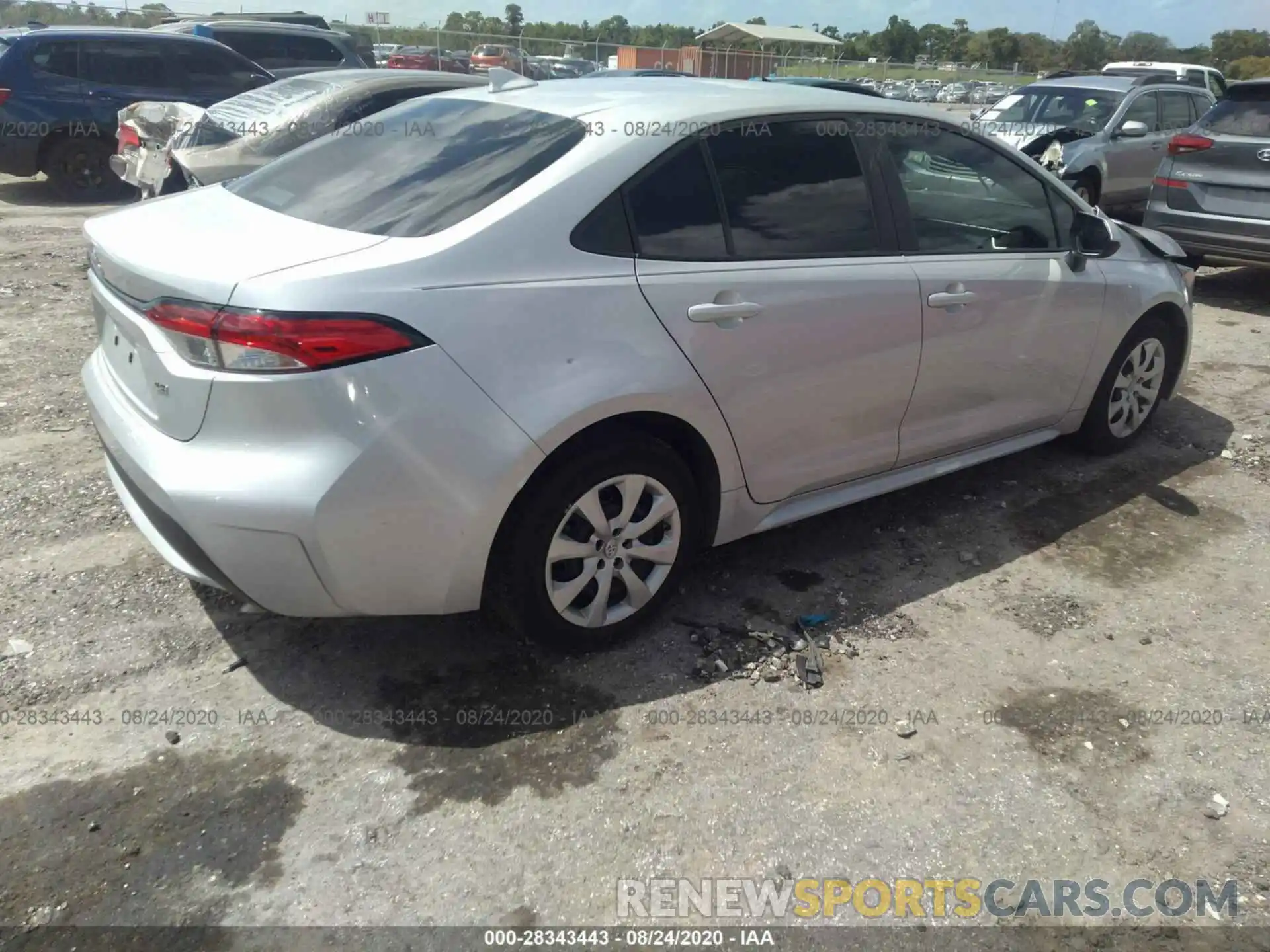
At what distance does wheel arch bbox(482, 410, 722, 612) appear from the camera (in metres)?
2.77

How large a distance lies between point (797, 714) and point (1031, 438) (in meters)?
2.15

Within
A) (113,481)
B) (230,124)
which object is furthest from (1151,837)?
(230,124)

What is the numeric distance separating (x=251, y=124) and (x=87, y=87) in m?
4.82

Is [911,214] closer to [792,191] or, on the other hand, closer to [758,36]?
[792,191]

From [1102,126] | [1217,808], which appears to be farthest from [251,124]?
[1102,126]

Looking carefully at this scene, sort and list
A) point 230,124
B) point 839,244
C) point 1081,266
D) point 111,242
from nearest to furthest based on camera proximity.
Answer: point 111,242 → point 839,244 → point 1081,266 → point 230,124

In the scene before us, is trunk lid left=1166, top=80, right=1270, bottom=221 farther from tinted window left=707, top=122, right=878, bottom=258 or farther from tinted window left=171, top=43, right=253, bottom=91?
tinted window left=171, top=43, right=253, bottom=91

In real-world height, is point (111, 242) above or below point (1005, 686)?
above

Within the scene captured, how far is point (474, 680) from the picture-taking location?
9.99ft

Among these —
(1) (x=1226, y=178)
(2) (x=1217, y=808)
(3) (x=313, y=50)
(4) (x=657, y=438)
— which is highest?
(3) (x=313, y=50)

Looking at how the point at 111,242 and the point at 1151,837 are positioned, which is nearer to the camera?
the point at 1151,837

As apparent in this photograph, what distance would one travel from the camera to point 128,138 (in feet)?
27.5

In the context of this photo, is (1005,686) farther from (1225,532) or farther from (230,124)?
(230,124)

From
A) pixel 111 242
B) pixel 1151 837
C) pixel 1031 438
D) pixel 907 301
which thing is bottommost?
pixel 1151 837
